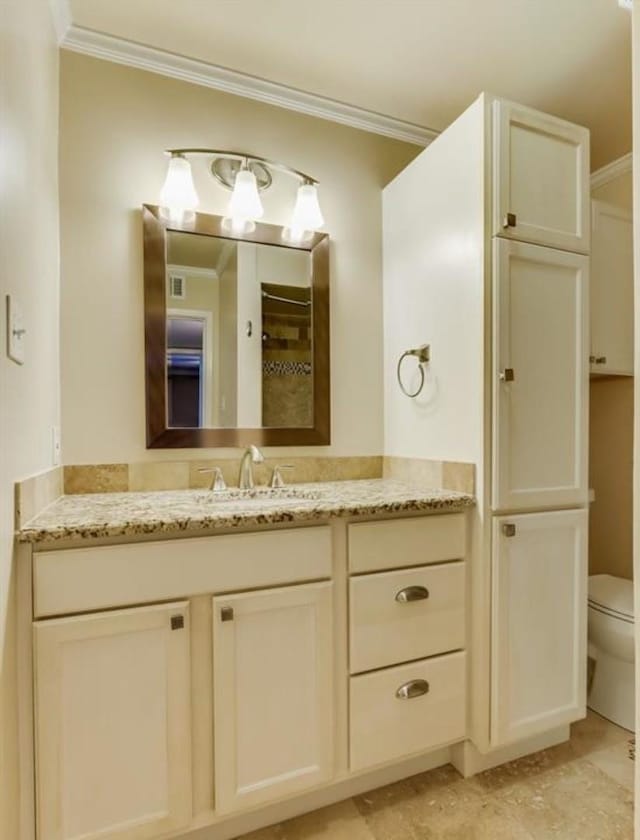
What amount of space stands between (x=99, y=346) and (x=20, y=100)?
709 millimetres

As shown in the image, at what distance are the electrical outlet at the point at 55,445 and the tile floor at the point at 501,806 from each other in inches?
47.9

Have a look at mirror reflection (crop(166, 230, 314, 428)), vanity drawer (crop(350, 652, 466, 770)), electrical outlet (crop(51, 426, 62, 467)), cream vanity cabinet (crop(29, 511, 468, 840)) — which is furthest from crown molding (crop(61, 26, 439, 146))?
vanity drawer (crop(350, 652, 466, 770))

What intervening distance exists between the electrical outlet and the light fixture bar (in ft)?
3.40

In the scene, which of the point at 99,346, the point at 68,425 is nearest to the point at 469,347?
the point at 99,346

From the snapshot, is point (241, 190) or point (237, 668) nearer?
point (237, 668)

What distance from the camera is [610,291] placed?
1960 millimetres

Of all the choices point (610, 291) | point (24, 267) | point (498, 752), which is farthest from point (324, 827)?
point (610, 291)

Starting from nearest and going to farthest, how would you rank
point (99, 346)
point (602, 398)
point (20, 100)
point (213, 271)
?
point (20, 100) < point (99, 346) < point (213, 271) < point (602, 398)

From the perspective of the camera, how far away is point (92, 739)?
1080 mm

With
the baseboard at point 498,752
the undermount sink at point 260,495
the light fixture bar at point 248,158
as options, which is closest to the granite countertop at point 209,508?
the undermount sink at point 260,495

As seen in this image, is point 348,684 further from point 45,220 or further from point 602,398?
point 602,398

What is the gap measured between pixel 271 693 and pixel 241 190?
5.38ft

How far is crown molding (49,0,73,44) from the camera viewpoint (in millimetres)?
1426

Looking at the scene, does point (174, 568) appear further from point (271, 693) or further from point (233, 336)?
point (233, 336)
